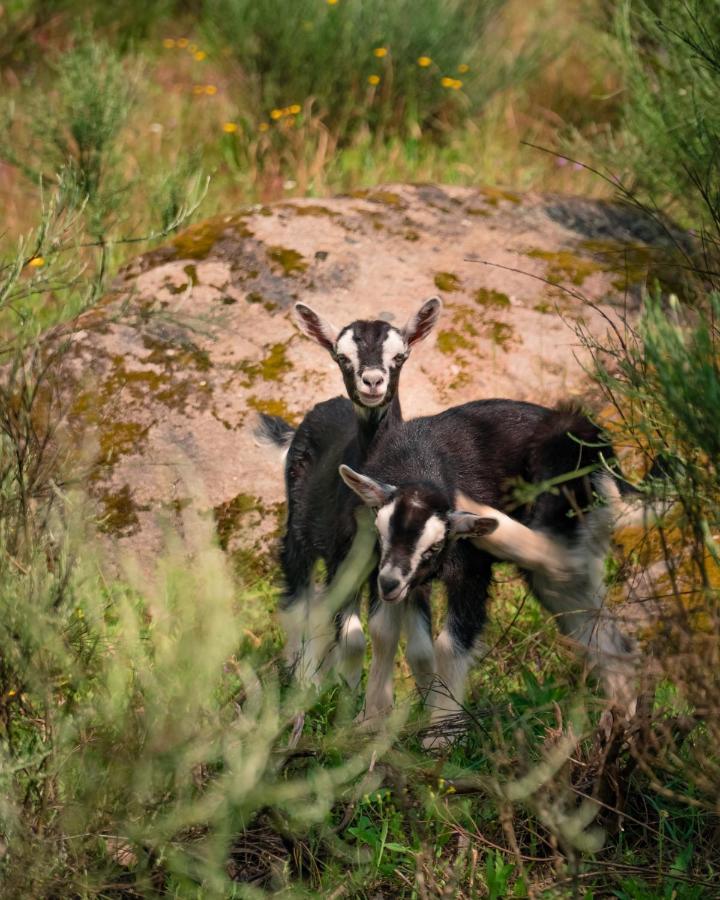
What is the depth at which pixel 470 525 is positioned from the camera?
4430mm

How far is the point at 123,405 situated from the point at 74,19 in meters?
6.91

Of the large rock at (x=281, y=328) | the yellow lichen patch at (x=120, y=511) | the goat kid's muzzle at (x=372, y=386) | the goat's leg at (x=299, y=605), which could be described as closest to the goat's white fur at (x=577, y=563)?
the goat kid's muzzle at (x=372, y=386)

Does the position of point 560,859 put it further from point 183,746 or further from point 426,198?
point 426,198

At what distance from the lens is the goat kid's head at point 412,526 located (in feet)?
14.2

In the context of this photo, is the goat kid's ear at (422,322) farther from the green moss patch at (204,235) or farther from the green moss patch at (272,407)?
the green moss patch at (204,235)

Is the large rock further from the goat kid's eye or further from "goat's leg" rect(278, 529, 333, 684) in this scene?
the goat kid's eye

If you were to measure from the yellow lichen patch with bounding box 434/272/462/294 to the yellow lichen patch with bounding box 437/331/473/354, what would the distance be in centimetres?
35

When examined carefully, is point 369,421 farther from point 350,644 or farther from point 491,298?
point 491,298

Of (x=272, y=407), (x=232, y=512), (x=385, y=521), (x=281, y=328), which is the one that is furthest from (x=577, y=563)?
(x=281, y=328)

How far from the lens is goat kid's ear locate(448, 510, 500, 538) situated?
4398mm

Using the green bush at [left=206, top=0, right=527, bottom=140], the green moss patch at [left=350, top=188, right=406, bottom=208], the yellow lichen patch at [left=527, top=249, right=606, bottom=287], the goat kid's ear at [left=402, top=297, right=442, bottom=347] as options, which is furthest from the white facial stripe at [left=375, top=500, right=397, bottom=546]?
the green bush at [left=206, top=0, right=527, bottom=140]

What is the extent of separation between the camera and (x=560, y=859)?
12.2 feet

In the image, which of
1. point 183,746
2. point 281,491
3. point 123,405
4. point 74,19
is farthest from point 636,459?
point 74,19

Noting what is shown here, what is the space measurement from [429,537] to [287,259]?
10.9 ft
